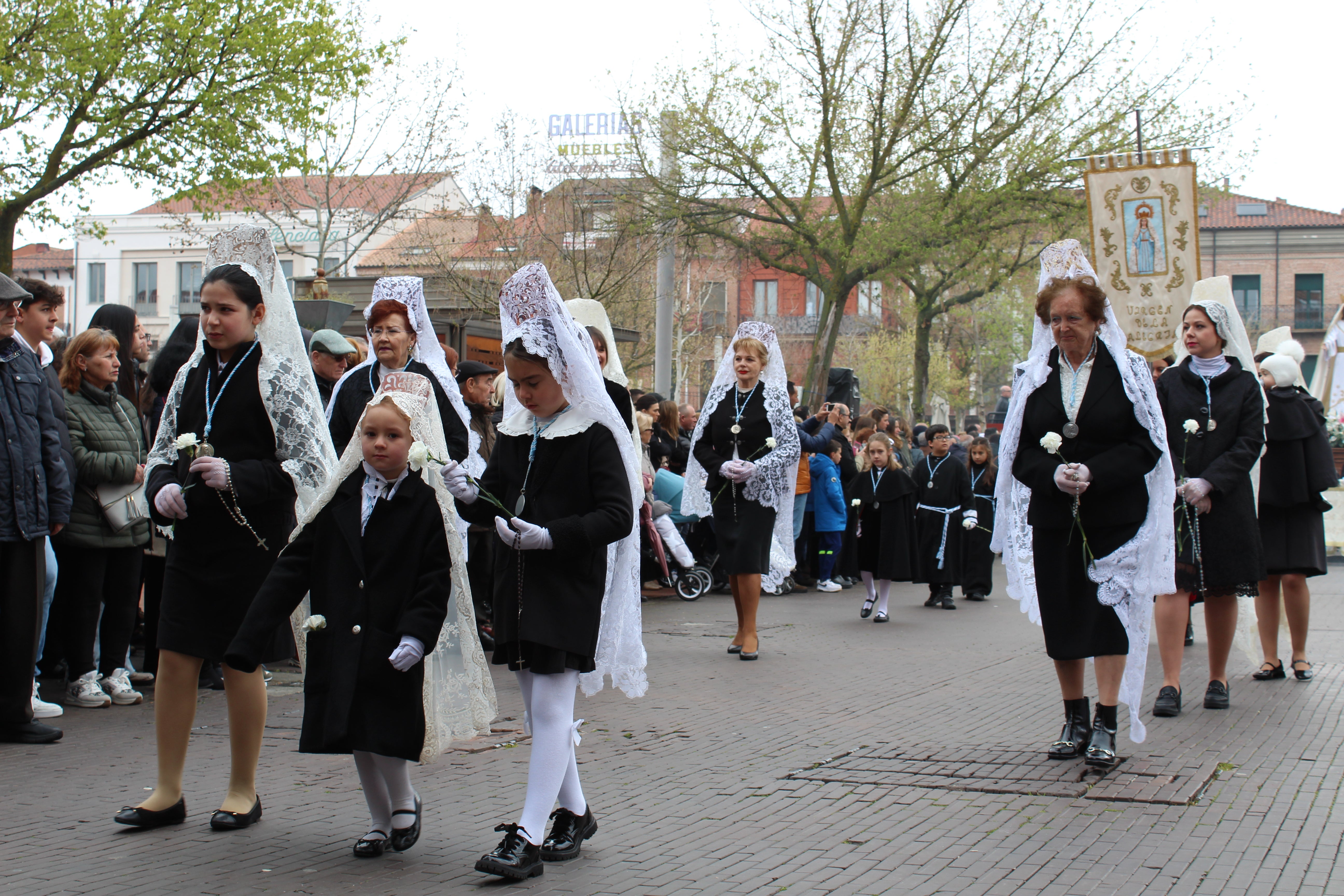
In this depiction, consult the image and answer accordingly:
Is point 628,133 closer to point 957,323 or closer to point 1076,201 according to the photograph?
point 1076,201

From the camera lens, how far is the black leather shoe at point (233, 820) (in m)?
4.49

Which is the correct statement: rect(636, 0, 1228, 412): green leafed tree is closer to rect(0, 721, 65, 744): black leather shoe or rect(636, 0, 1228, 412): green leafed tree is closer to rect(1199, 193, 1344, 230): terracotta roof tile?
rect(0, 721, 65, 744): black leather shoe

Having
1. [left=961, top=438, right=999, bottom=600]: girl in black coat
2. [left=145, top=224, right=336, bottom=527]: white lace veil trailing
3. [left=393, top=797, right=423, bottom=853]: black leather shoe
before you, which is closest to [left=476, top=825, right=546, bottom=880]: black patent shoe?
[left=393, top=797, right=423, bottom=853]: black leather shoe

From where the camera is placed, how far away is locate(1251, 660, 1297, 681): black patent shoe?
7.91 m

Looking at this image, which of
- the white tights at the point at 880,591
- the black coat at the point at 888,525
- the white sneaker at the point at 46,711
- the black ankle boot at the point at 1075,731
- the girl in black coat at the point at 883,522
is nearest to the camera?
the black ankle boot at the point at 1075,731

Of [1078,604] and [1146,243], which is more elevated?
[1146,243]

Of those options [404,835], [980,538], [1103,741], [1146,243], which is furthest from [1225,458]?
[1146,243]

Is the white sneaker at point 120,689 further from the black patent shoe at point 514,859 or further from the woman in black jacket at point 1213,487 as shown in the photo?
the woman in black jacket at point 1213,487

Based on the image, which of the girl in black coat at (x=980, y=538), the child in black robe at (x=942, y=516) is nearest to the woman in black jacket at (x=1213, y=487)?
the child in black robe at (x=942, y=516)

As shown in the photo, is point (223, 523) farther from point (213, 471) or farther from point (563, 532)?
point (563, 532)

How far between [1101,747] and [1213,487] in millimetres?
2019

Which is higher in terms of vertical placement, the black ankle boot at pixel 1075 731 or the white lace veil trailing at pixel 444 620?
the white lace veil trailing at pixel 444 620

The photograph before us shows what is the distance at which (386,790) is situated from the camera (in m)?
4.27

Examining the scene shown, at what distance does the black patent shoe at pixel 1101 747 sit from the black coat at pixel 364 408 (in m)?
3.29
